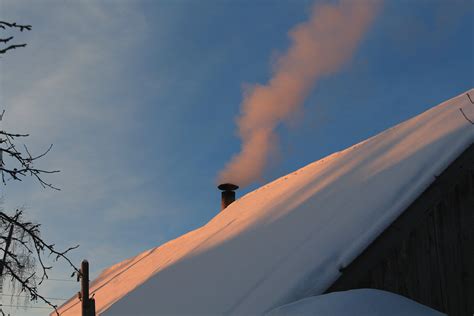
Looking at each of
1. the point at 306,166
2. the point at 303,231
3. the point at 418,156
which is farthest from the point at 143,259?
the point at 418,156

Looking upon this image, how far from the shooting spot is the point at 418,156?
23.5ft

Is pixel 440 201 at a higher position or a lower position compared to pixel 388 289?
higher

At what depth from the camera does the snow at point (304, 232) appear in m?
6.24

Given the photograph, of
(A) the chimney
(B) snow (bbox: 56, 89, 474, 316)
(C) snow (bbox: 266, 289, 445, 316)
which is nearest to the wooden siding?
(B) snow (bbox: 56, 89, 474, 316)

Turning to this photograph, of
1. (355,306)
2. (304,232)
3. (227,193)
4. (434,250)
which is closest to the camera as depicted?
(355,306)

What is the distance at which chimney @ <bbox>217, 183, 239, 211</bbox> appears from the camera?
56.0ft

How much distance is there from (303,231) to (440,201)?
164cm

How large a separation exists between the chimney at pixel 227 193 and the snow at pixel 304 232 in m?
5.33

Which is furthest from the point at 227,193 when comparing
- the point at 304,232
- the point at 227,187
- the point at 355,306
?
the point at 355,306

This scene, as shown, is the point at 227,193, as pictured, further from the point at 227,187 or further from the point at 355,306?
the point at 355,306

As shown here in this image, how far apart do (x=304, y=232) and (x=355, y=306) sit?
6.90 ft

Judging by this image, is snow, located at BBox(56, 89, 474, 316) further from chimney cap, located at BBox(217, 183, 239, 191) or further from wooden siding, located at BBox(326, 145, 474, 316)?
chimney cap, located at BBox(217, 183, 239, 191)

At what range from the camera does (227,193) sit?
17172 millimetres

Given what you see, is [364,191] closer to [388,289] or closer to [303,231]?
[303,231]
